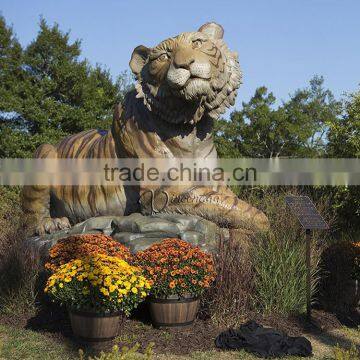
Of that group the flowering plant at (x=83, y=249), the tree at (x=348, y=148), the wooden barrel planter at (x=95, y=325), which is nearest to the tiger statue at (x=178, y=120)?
the flowering plant at (x=83, y=249)

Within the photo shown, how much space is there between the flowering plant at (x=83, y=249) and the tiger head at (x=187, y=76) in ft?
5.05

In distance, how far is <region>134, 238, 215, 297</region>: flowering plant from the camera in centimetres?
478

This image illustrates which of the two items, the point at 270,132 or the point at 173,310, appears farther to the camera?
the point at 270,132

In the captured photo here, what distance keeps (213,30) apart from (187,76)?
1.09m

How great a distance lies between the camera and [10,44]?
63.8 ft

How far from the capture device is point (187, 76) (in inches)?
216

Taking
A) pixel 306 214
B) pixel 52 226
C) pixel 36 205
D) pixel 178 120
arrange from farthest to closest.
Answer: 1. pixel 36 205
2. pixel 52 226
3. pixel 178 120
4. pixel 306 214

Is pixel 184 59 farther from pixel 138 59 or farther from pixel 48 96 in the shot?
pixel 48 96

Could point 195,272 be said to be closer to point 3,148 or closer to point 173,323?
point 173,323

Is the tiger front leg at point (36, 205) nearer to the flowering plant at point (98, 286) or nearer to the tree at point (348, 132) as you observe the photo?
the flowering plant at point (98, 286)

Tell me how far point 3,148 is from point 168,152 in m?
12.3

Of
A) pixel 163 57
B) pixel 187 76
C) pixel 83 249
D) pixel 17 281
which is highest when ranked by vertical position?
pixel 163 57

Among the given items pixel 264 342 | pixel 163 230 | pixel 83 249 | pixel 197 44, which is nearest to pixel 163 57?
pixel 197 44

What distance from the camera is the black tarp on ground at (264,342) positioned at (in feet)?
14.5
